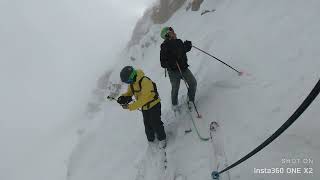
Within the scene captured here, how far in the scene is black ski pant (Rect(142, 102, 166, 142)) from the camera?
9.86 meters

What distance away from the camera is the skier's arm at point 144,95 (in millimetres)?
9445

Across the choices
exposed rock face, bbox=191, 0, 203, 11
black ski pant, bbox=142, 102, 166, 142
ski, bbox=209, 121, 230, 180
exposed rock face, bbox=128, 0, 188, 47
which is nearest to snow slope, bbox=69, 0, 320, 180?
ski, bbox=209, 121, 230, 180

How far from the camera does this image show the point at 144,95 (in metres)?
9.48

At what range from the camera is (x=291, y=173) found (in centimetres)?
746

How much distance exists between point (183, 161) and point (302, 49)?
418 cm

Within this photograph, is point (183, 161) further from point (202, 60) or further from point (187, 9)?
point (187, 9)

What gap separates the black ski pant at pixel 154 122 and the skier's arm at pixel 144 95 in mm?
360

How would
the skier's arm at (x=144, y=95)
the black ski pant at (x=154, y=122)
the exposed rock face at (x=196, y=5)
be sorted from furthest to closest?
the exposed rock face at (x=196, y=5)
the black ski pant at (x=154, y=122)
the skier's arm at (x=144, y=95)

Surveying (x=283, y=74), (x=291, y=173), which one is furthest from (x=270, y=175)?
Answer: (x=283, y=74)

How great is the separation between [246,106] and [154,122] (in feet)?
7.30

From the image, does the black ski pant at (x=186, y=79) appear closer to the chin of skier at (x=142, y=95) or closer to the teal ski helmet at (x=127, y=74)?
the chin of skier at (x=142, y=95)

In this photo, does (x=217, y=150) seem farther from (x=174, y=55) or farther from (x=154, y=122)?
(x=174, y=55)

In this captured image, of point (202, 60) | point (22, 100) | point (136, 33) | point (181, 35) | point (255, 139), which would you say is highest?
point (22, 100)

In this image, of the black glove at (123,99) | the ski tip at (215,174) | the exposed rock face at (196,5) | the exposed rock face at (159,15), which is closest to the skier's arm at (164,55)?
the black glove at (123,99)
